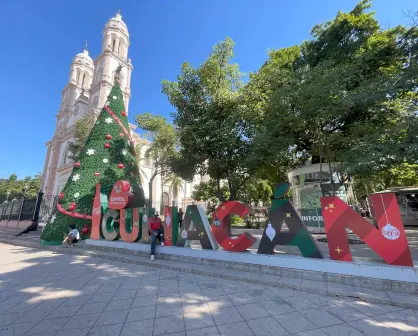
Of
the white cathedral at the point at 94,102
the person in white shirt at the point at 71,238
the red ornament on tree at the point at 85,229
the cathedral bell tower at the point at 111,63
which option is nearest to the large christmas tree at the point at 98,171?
the red ornament on tree at the point at 85,229

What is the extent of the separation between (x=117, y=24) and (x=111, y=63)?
9.32 meters

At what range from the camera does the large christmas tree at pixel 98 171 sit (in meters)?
9.33

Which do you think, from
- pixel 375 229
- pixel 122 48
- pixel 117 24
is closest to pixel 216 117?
pixel 375 229

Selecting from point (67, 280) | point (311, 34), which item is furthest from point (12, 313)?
point (311, 34)

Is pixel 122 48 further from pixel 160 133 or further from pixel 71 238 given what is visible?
pixel 71 238

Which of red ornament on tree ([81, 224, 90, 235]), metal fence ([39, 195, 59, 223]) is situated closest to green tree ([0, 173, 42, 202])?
metal fence ([39, 195, 59, 223])

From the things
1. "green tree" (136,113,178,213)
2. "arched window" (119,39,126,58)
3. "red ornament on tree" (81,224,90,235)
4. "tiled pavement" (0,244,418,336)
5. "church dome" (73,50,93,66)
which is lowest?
"tiled pavement" (0,244,418,336)

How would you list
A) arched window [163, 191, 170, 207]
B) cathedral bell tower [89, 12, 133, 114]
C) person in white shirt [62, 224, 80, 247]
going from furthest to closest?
arched window [163, 191, 170, 207]
cathedral bell tower [89, 12, 133, 114]
person in white shirt [62, 224, 80, 247]

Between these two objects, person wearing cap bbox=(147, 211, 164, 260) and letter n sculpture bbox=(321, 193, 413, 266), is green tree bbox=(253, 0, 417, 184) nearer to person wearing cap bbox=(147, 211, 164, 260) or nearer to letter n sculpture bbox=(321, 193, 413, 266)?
letter n sculpture bbox=(321, 193, 413, 266)

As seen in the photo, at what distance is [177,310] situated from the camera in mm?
3553

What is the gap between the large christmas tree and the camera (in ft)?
30.6

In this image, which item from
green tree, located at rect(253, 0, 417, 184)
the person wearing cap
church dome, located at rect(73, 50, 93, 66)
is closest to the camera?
the person wearing cap

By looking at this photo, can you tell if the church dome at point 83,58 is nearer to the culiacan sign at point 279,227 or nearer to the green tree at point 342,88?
the green tree at point 342,88

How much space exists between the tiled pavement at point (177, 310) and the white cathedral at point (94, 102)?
27.1 metres
